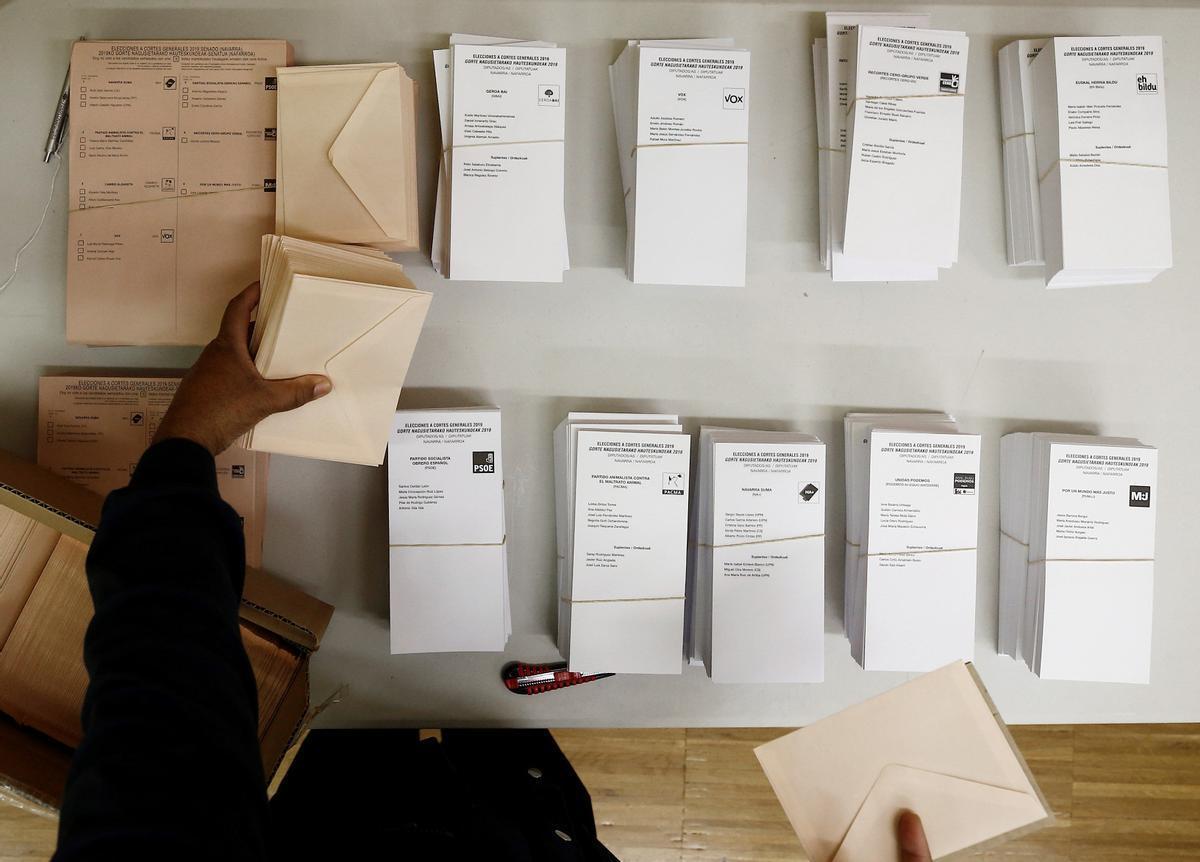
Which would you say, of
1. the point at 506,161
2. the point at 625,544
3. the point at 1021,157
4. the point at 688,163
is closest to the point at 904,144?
the point at 1021,157

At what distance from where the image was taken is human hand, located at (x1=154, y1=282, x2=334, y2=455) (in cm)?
84

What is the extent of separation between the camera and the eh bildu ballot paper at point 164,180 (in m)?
1.09

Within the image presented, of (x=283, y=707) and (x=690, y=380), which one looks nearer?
(x=283, y=707)

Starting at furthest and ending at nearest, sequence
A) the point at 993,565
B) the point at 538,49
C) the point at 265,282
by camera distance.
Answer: the point at 993,565 < the point at 538,49 < the point at 265,282

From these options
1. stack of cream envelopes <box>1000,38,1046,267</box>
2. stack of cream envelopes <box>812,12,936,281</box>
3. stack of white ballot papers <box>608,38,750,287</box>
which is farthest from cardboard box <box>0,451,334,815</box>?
stack of cream envelopes <box>1000,38,1046,267</box>

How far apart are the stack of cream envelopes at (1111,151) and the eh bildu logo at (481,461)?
0.89m

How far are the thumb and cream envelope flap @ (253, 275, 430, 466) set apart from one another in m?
0.02

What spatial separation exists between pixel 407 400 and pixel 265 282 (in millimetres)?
277

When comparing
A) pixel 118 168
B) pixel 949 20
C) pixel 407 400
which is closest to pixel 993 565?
pixel 949 20

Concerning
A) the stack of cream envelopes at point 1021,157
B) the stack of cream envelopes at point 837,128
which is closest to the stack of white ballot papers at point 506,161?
the stack of cream envelopes at point 837,128

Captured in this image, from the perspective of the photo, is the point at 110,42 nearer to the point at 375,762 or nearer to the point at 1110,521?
the point at 375,762

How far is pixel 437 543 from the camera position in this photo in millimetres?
1084

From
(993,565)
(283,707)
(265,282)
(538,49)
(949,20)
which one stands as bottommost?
(283,707)

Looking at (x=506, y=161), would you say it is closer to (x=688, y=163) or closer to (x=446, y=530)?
(x=688, y=163)
